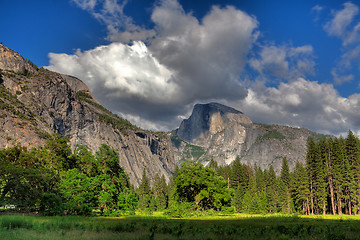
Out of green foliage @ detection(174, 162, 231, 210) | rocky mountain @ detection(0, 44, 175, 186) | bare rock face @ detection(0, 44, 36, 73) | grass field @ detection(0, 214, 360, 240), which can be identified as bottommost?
grass field @ detection(0, 214, 360, 240)

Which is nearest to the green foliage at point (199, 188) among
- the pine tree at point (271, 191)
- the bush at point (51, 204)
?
the bush at point (51, 204)

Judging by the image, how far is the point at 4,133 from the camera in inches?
4390

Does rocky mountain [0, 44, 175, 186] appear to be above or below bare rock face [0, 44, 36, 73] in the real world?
below

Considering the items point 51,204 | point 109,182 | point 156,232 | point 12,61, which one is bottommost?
point 156,232

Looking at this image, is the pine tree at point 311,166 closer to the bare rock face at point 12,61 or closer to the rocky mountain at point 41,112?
the rocky mountain at point 41,112

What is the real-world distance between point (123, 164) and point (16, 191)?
155581 mm

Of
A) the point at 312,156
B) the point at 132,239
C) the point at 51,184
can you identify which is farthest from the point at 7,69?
the point at 132,239

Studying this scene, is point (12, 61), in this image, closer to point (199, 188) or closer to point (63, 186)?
point (63, 186)

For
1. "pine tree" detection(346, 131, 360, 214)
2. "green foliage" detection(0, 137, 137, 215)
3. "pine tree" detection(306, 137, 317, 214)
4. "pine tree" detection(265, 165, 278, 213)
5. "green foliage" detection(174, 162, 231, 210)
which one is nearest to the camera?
"green foliage" detection(0, 137, 137, 215)

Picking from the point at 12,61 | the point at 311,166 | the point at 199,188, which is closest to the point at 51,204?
the point at 199,188

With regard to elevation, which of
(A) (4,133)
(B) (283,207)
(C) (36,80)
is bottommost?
(B) (283,207)

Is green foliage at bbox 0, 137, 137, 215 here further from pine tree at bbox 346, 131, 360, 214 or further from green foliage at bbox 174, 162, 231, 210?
pine tree at bbox 346, 131, 360, 214

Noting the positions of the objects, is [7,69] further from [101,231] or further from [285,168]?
[101,231]

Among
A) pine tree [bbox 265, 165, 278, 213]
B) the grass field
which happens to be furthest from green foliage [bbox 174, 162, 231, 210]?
pine tree [bbox 265, 165, 278, 213]
